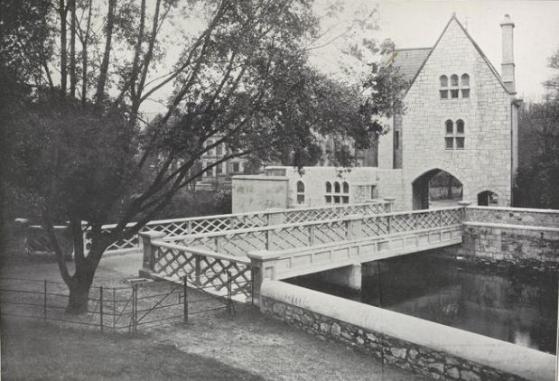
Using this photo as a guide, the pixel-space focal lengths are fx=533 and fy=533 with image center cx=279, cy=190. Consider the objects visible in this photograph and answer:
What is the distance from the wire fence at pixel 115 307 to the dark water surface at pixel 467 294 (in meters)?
7.85

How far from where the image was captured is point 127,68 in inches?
420

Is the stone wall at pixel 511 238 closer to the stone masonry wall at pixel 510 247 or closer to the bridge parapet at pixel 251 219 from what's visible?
the stone masonry wall at pixel 510 247

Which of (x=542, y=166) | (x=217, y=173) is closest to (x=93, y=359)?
(x=542, y=166)

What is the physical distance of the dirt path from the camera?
27.2 feet

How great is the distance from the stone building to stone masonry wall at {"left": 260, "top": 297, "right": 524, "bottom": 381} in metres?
16.2

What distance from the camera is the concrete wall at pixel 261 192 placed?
31969 millimetres

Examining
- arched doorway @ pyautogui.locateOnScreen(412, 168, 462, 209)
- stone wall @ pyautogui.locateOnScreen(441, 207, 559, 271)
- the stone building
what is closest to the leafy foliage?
the stone building

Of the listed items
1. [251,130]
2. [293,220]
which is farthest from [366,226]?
[251,130]

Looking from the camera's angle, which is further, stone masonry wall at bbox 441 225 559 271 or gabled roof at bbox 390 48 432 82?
gabled roof at bbox 390 48 432 82

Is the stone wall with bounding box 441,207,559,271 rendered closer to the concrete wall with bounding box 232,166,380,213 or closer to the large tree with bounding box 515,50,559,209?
the large tree with bounding box 515,50,559,209

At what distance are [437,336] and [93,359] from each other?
5248 millimetres

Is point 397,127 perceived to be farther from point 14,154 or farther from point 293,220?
point 14,154

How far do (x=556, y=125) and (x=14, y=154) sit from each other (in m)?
15.7

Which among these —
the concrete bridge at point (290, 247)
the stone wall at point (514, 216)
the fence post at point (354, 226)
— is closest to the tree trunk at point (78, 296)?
the concrete bridge at point (290, 247)
